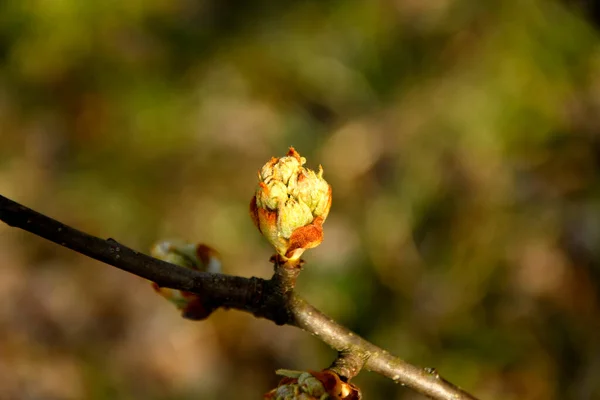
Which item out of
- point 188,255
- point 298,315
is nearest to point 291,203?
point 298,315

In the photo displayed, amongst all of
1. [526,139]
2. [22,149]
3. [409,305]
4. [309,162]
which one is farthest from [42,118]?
[526,139]

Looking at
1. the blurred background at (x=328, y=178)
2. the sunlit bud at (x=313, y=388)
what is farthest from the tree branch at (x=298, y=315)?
the blurred background at (x=328, y=178)

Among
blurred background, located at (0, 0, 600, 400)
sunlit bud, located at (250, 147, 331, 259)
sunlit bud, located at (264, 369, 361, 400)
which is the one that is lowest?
sunlit bud, located at (264, 369, 361, 400)

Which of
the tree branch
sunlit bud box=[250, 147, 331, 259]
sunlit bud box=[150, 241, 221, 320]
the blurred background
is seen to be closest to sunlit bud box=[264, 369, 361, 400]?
the tree branch

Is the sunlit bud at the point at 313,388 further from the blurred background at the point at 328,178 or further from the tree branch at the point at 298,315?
the blurred background at the point at 328,178

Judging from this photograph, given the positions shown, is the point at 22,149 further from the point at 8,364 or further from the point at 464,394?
the point at 464,394

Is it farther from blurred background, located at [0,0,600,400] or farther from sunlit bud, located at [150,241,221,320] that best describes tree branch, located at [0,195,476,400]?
blurred background, located at [0,0,600,400]
